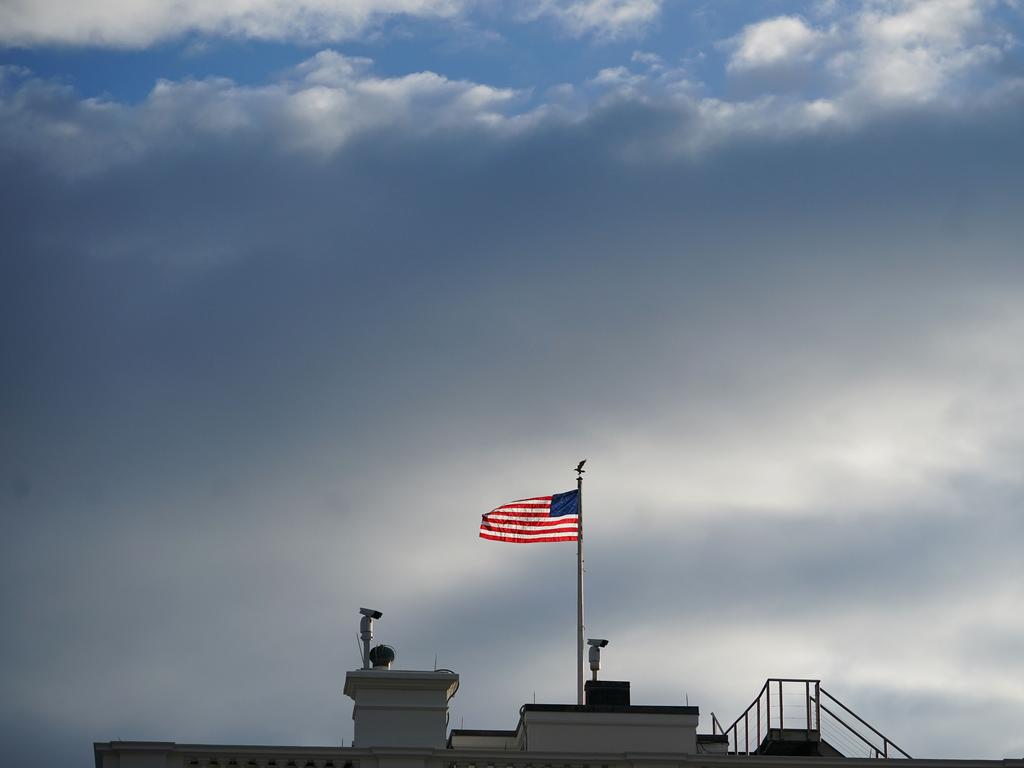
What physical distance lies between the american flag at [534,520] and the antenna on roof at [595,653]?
3.63m

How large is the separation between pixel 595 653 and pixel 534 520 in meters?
4.58

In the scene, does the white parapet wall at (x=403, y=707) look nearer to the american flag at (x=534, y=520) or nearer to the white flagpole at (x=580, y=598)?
the white flagpole at (x=580, y=598)

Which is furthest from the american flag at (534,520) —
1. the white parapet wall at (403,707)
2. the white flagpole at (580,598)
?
the white parapet wall at (403,707)

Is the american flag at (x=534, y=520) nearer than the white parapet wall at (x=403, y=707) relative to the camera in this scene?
No

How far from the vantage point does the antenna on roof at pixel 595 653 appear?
43750 millimetres

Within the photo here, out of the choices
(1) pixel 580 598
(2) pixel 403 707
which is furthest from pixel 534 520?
(2) pixel 403 707

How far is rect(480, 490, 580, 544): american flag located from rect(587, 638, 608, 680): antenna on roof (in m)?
3.63

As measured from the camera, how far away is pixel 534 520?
Answer: 4762 cm

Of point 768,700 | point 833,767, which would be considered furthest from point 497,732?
point 833,767

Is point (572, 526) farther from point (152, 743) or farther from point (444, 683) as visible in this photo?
point (152, 743)

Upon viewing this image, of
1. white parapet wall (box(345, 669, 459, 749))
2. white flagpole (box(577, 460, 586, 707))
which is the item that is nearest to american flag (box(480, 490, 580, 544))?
white flagpole (box(577, 460, 586, 707))

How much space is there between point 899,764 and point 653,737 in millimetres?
4937

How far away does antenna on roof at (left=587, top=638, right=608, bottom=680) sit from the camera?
43.8 meters

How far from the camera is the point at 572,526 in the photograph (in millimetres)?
47188
